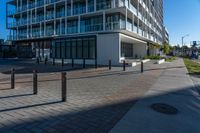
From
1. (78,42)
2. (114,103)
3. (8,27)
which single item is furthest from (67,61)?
(114,103)

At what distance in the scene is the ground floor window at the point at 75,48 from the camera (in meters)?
29.1

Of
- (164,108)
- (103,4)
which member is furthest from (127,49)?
(164,108)

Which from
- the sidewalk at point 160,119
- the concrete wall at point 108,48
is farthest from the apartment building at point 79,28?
the sidewalk at point 160,119

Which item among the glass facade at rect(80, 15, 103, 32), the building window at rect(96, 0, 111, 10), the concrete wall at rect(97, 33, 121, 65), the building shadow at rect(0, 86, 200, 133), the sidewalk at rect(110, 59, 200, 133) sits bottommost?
the sidewalk at rect(110, 59, 200, 133)

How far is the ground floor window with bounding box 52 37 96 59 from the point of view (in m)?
29.1

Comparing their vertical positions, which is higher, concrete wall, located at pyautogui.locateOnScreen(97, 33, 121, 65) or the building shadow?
concrete wall, located at pyautogui.locateOnScreen(97, 33, 121, 65)

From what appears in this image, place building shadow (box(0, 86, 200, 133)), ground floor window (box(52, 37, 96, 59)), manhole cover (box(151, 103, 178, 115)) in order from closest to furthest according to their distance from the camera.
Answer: building shadow (box(0, 86, 200, 133))
manhole cover (box(151, 103, 178, 115))
ground floor window (box(52, 37, 96, 59))

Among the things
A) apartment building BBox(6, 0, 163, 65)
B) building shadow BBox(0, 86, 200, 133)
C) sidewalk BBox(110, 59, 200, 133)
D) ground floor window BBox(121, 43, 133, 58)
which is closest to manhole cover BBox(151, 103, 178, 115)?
sidewalk BBox(110, 59, 200, 133)

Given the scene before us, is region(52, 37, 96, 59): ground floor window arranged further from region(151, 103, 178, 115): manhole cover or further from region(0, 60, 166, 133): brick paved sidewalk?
region(151, 103, 178, 115): manhole cover

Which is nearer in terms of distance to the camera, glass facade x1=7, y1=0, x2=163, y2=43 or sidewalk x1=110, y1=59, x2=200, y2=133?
sidewalk x1=110, y1=59, x2=200, y2=133

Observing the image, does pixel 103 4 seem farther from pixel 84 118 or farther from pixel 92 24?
pixel 84 118

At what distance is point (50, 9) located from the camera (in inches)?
1519

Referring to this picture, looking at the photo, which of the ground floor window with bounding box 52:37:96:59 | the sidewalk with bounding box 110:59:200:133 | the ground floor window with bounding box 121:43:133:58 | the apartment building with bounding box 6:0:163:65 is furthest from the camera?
the ground floor window with bounding box 121:43:133:58

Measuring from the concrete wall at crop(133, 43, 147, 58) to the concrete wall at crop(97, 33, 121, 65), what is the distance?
19.1 m
